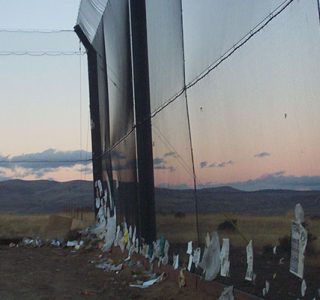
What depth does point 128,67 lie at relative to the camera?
8.84 m

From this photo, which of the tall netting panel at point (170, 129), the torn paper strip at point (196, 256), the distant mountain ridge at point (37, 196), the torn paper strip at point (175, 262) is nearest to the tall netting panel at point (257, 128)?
the torn paper strip at point (196, 256)

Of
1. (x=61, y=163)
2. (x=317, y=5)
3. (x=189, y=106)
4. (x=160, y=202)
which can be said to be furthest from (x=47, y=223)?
(x=317, y=5)

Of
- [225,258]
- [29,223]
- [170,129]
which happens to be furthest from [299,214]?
[29,223]

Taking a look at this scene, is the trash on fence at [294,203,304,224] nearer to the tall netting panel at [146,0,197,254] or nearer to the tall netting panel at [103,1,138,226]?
the tall netting panel at [146,0,197,254]

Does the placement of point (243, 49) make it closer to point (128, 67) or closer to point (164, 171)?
point (164, 171)

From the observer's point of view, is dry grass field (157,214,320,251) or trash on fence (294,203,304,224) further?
dry grass field (157,214,320,251)

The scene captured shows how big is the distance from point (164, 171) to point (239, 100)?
270cm

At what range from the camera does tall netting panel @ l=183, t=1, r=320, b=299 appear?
3.09 m

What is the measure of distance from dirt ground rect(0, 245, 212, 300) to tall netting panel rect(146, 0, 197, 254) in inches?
20.9

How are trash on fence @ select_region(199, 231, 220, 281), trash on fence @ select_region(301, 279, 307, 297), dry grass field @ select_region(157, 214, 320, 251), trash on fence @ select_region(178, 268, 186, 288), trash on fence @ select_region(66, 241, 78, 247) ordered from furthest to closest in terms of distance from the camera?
trash on fence @ select_region(66, 241, 78, 247) < trash on fence @ select_region(178, 268, 186, 288) < trash on fence @ select_region(199, 231, 220, 281) < dry grass field @ select_region(157, 214, 320, 251) < trash on fence @ select_region(301, 279, 307, 297)

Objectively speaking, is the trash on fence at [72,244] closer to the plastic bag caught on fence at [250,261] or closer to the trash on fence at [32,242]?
the trash on fence at [32,242]

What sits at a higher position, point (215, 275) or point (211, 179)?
point (211, 179)

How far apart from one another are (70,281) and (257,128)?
4988 mm

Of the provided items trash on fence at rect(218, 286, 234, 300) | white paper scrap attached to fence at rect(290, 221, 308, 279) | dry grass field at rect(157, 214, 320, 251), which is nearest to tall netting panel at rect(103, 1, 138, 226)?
dry grass field at rect(157, 214, 320, 251)
